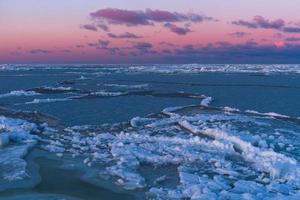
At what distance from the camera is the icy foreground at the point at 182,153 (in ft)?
27.2

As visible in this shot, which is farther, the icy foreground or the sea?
the icy foreground

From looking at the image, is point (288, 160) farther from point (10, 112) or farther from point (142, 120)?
point (10, 112)

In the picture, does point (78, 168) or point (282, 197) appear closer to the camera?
point (282, 197)

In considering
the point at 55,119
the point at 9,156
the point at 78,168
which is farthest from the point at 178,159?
the point at 55,119

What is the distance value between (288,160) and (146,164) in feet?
9.90

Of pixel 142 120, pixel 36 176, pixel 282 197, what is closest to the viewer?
pixel 282 197

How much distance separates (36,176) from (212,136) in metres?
5.61

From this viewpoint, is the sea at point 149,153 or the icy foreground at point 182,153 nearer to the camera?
the sea at point 149,153

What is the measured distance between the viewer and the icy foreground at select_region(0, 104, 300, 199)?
8.30m

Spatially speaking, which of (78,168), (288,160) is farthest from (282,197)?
(78,168)

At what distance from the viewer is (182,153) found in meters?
10.7

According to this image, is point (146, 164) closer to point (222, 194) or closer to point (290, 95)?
point (222, 194)

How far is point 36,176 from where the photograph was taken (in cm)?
894

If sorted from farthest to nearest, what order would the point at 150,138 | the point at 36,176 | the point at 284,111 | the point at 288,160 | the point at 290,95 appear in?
the point at 290,95
the point at 284,111
the point at 150,138
the point at 288,160
the point at 36,176
